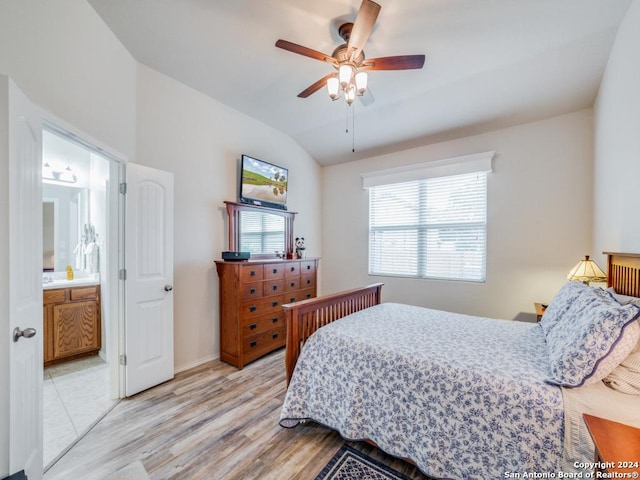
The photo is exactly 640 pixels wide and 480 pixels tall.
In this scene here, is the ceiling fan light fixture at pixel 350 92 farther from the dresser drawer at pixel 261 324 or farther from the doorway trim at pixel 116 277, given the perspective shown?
the dresser drawer at pixel 261 324

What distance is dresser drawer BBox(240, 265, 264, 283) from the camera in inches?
117

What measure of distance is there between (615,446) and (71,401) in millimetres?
3462

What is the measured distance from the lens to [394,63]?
1955 millimetres

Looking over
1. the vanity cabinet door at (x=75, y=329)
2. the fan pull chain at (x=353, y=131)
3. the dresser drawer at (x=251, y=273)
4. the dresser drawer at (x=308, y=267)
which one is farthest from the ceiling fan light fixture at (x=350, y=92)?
the vanity cabinet door at (x=75, y=329)

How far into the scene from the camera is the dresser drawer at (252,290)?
9.74ft

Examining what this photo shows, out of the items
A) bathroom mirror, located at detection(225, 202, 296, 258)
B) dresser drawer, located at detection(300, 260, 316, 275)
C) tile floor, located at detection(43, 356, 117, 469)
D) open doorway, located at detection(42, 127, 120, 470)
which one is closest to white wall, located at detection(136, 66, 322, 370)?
bathroom mirror, located at detection(225, 202, 296, 258)

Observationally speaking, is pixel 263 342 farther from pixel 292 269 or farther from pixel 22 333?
pixel 22 333

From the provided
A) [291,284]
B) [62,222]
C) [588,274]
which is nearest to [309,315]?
[291,284]

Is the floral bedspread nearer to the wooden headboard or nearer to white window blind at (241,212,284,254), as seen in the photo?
the wooden headboard

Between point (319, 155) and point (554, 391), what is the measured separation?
4116 mm

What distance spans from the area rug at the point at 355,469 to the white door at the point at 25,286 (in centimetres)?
150

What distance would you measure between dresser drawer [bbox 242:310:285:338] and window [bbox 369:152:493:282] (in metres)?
1.74

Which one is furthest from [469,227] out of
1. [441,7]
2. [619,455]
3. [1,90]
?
[1,90]

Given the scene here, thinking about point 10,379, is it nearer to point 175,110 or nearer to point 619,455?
point 619,455
